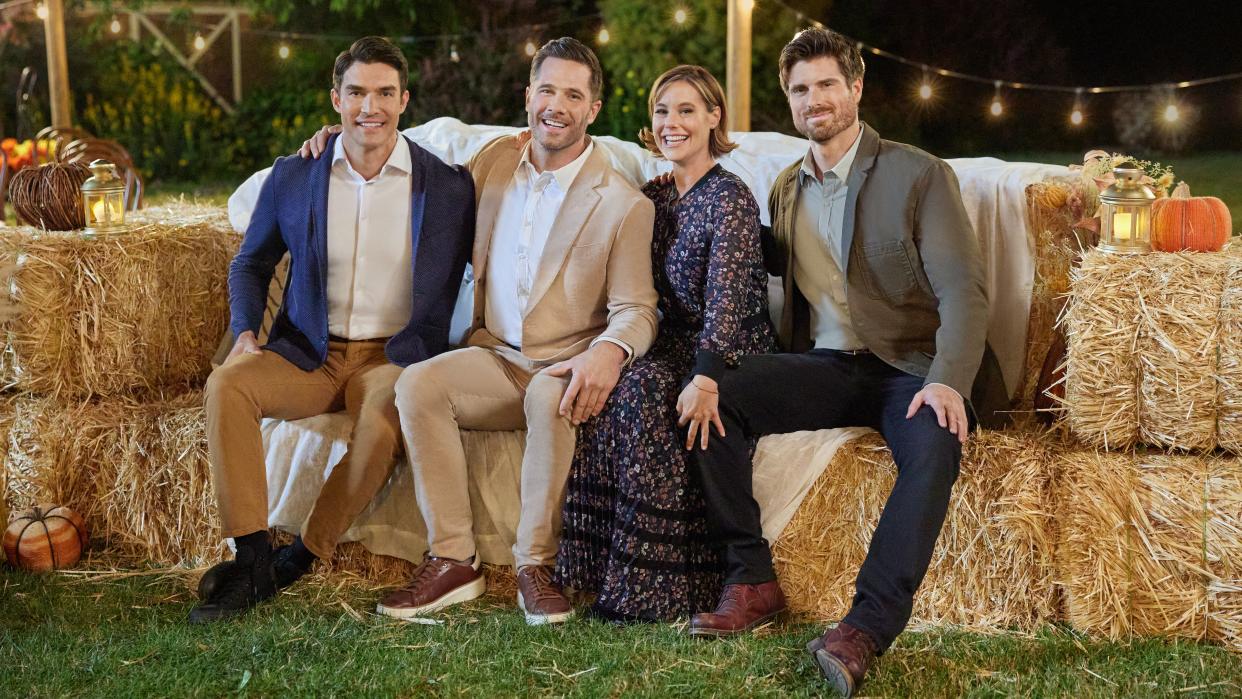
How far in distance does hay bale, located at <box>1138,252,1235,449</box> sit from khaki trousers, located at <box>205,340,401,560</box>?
1751 mm

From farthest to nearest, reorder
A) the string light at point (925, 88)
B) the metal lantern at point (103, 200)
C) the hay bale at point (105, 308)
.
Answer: the string light at point (925, 88), the metal lantern at point (103, 200), the hay bale at point (105, 308)

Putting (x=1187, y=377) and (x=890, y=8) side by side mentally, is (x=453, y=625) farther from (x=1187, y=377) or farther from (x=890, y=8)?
(x=890, y=8)

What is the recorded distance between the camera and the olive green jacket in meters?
2.98

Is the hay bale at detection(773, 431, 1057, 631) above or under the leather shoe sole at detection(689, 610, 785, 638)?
above

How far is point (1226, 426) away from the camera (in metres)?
2.78

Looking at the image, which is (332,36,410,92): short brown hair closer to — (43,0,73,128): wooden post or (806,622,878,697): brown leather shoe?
(806,622,878,697): brown leather shoe

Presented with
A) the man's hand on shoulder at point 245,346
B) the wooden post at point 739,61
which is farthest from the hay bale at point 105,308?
the wooden post at point 739,61

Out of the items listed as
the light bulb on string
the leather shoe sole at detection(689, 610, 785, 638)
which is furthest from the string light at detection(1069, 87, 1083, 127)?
the leather shoe sole at detection(689, 610, 785, 638)

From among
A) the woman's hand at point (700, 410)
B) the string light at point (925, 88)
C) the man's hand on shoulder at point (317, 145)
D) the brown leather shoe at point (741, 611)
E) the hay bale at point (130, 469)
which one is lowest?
the brown leather shoe at point (741, 611)

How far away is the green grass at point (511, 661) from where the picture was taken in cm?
257

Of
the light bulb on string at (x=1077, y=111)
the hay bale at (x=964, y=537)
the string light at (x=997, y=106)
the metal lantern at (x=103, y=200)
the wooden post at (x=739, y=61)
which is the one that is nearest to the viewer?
the hay bale at (x=964, y=537)

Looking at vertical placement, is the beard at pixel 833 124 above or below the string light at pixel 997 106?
below

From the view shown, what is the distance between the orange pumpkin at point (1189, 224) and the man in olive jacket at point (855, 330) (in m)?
0.43

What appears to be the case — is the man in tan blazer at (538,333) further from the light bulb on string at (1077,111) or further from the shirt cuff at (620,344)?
the light bulb on string at (1077,111)
